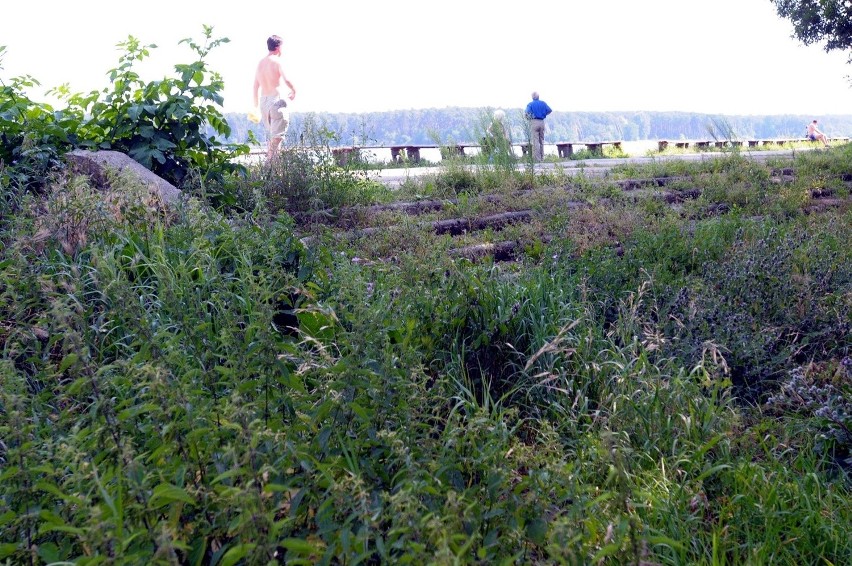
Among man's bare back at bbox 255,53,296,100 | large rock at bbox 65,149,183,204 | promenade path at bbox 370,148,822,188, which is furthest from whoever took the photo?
man's bare back at bbox 255,53,296,100

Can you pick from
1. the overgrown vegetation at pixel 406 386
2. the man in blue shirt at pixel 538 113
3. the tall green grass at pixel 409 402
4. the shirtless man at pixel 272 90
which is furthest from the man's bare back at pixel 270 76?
the man in blue shirt at pixel 538 113

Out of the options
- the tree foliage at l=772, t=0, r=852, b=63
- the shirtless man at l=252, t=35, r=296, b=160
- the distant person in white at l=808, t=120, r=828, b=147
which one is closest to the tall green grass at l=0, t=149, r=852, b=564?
the shirtless man at l=252, t=35, r=296, b=160

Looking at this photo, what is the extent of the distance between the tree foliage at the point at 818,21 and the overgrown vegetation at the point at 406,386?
9277 mm

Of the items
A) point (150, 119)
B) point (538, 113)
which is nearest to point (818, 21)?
point (538, 113)

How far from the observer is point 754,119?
77.9 metres

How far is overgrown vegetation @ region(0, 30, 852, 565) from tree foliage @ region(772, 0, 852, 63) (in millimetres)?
9277

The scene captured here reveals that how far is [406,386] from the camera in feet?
9.18

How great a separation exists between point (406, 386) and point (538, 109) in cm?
1753

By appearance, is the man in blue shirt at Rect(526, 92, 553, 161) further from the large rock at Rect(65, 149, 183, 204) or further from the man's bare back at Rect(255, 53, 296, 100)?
the large rock at Rect(65, 149, 183, 204)

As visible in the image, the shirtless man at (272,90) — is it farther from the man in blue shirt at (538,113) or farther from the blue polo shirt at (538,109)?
the blue polo shirt at (538,109)

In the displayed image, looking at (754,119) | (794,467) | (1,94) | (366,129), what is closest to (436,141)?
(366,129)

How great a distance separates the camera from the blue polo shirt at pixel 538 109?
1935 cm

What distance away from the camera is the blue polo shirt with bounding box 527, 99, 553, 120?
1935 cm

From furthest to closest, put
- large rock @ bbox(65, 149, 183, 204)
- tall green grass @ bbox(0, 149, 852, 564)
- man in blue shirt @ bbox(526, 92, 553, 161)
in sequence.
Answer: man in blue shirt @ bbox(526, 92, 553, 161)
large rock @ bbox(65, 149, 183, 204)
tall green grass @ bbox(0, 149, 852, 564)
